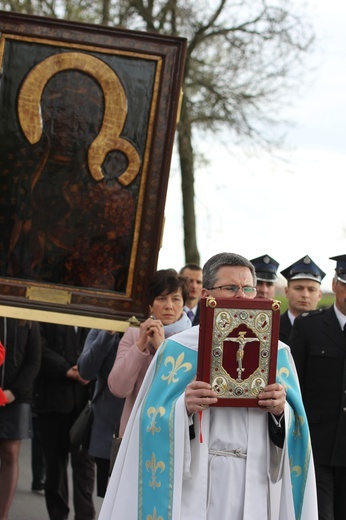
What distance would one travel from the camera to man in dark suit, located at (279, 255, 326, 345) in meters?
8.54

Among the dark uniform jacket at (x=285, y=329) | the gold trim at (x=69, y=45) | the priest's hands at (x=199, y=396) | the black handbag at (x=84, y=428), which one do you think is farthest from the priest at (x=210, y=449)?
the dark uniform jacket at (x=285, y=329)

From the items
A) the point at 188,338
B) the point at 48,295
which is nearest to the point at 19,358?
the point at 48,295

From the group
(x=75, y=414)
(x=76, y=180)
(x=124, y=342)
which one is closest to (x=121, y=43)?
(x=76, y=180)

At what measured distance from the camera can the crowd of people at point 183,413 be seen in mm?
4727

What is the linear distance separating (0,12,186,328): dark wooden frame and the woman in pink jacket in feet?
1.30

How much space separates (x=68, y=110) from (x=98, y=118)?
8.3 inches

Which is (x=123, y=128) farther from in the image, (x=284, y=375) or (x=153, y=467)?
(x=153, y=467)

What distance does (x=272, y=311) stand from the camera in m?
4.73

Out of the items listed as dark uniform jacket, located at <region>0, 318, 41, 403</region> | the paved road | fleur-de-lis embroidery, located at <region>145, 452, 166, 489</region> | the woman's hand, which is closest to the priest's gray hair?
fleur-de-lis embroidery, located at <region>145, 452, 166, 489</region>

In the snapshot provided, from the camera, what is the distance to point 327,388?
709 cm

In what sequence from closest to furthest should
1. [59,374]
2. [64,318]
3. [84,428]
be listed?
1. [64,318]
2. [84,428]
3. [59,374]

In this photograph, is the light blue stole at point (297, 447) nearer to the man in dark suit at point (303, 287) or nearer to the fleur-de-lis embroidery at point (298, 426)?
the fleur-de-lis embroidery at point (298, 426)

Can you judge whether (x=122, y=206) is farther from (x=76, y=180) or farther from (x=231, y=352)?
(x=231, y=352)

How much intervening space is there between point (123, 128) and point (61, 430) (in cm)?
271
